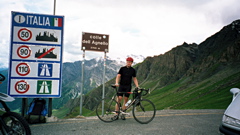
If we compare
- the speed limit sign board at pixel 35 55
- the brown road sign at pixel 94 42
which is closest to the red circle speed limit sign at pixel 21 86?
the speed limit sign board at pixel 35 55

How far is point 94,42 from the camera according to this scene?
13523 mm

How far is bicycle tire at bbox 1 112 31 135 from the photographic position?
5367 millimetres

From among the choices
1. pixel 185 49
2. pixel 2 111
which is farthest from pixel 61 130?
pixel 185 49

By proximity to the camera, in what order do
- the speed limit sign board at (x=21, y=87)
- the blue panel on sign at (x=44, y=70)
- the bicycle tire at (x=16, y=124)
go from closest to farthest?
the bicycle tire at (x=16, y=124) < the speed limit sign board at (x=21, y=87) < the blue panel on sign at (x=44, y=70)

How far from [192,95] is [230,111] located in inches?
4333

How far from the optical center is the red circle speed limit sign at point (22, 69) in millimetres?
10961

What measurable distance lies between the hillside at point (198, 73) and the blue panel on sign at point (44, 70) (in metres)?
79.8

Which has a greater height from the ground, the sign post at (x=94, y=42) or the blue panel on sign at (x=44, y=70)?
the sign post at (x=94, y=42)

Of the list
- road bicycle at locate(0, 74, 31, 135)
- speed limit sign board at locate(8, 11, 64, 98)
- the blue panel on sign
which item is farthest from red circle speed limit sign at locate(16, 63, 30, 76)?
road bicycle at locate(0, 74, 31, 135)

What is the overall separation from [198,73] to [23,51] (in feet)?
484

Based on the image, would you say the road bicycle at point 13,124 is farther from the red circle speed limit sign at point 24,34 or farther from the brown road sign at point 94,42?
the brown road sign at point 94,42

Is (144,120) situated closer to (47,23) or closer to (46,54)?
(46,54)

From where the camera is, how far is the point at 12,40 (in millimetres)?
10844

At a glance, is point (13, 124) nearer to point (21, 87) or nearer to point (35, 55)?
point (21, 87)
